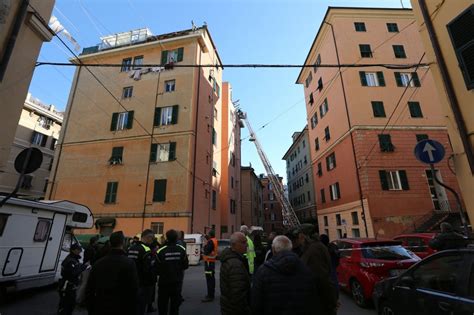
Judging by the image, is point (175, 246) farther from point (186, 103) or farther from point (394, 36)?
point (394, 36)

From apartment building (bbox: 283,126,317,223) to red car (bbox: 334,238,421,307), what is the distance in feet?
91.2

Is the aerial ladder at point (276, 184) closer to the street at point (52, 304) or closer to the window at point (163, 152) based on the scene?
the window at point (163, 152)

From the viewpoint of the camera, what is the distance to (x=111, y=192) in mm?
20281

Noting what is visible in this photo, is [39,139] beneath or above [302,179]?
above

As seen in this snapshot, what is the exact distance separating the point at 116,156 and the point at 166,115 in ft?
17.8

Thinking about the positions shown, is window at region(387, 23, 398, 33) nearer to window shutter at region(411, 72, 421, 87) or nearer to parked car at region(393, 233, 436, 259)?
window shutter at region(411, 72, 421, 87)

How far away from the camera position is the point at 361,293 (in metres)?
6.08

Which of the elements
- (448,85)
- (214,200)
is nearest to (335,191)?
(214,200)

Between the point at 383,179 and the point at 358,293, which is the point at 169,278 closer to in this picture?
the point at 358,293

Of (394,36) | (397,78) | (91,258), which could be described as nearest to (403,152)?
(397,78)

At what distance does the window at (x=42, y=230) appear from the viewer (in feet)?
23.2

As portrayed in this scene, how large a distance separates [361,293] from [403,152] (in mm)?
16850

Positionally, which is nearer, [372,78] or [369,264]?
[369,264]

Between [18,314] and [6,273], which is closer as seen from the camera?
[18,314]
